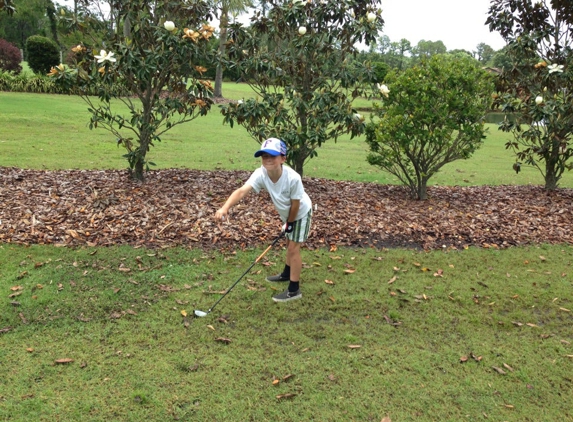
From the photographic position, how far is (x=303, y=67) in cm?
683

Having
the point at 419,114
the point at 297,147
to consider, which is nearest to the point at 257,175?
the point at 297,147

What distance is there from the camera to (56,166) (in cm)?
786

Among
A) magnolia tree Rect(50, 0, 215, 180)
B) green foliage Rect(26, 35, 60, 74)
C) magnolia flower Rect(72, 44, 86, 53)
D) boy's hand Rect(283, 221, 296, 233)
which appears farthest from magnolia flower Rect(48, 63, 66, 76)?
green foliage Rect(26, 35, 60, 74)

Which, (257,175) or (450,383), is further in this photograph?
(257,175)

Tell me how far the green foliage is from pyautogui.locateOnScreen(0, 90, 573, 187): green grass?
30.4 ft

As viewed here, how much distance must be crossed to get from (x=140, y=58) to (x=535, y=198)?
6158 millimetres

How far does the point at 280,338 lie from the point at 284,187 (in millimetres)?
1182

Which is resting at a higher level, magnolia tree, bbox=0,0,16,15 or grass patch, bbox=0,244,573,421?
magnolia tree, bbox=0,0,16,15

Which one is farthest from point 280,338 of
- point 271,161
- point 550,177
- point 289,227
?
point 550,177

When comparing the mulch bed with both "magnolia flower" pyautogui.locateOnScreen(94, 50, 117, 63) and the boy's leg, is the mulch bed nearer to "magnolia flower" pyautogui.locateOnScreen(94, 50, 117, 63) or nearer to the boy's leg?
the boy's leg

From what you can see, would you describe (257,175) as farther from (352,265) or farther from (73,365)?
(73,365)

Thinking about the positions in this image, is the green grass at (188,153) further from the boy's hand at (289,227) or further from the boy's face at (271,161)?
the boy's face at (271,161)

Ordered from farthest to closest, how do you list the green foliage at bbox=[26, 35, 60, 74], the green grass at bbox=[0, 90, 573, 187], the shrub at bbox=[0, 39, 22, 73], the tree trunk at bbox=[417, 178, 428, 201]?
the shrub at bbox=[0, 39, 22, 73]
the green foliage at bbox=[26, 35, 60, 74]
the green grass at bbox=[0, 90, 573, 187]
the tree trunk at bbox=[417, 178, 428, 201]

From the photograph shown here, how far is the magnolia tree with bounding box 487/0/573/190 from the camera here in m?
6.99
